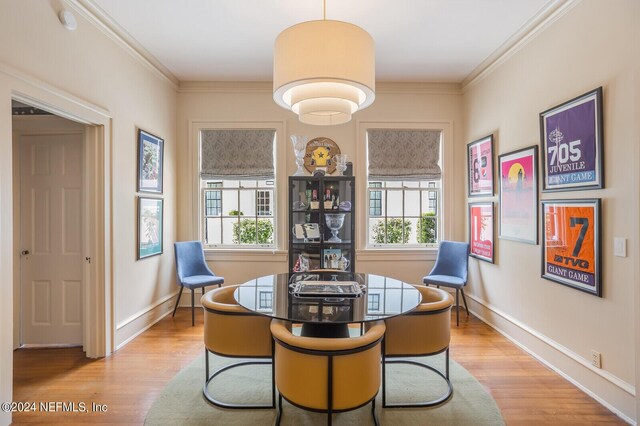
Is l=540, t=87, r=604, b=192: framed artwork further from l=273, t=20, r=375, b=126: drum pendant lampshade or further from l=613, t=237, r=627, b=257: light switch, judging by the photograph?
l=273, t=20, r=375, b=126: drum pendant lampshade

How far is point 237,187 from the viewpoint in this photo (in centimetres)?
445

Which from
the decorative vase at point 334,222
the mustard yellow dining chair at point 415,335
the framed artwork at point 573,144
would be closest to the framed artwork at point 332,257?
the decorative vase at point 334,222

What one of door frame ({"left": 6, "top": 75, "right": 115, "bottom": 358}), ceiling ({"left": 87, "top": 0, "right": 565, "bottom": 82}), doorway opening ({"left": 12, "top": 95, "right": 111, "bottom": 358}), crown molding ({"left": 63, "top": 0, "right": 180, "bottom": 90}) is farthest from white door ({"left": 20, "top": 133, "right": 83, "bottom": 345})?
ceiling ({"left": 87, "top": 0, "right": 565, "bottom": 82})

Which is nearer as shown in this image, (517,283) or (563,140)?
(563,140)

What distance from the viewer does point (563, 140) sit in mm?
2611

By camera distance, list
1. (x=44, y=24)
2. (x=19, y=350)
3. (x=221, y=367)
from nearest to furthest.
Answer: (x=44, y=24) < (x=221, y=367) < (x=19, y=350)

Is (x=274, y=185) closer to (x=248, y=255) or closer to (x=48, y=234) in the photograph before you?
(x=248, y=255)

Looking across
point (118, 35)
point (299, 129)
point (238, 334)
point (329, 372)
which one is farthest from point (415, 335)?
point (118, 35)

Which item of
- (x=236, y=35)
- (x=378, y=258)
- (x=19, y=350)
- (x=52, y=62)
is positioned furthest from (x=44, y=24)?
(x=378, y=258)

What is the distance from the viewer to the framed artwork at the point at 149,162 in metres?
3.52

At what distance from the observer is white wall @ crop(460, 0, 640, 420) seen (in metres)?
2.11

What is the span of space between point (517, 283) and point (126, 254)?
3919 millimetres

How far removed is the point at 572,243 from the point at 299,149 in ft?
9.63

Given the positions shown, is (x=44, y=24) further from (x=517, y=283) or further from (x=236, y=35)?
(x=517, y=283)
